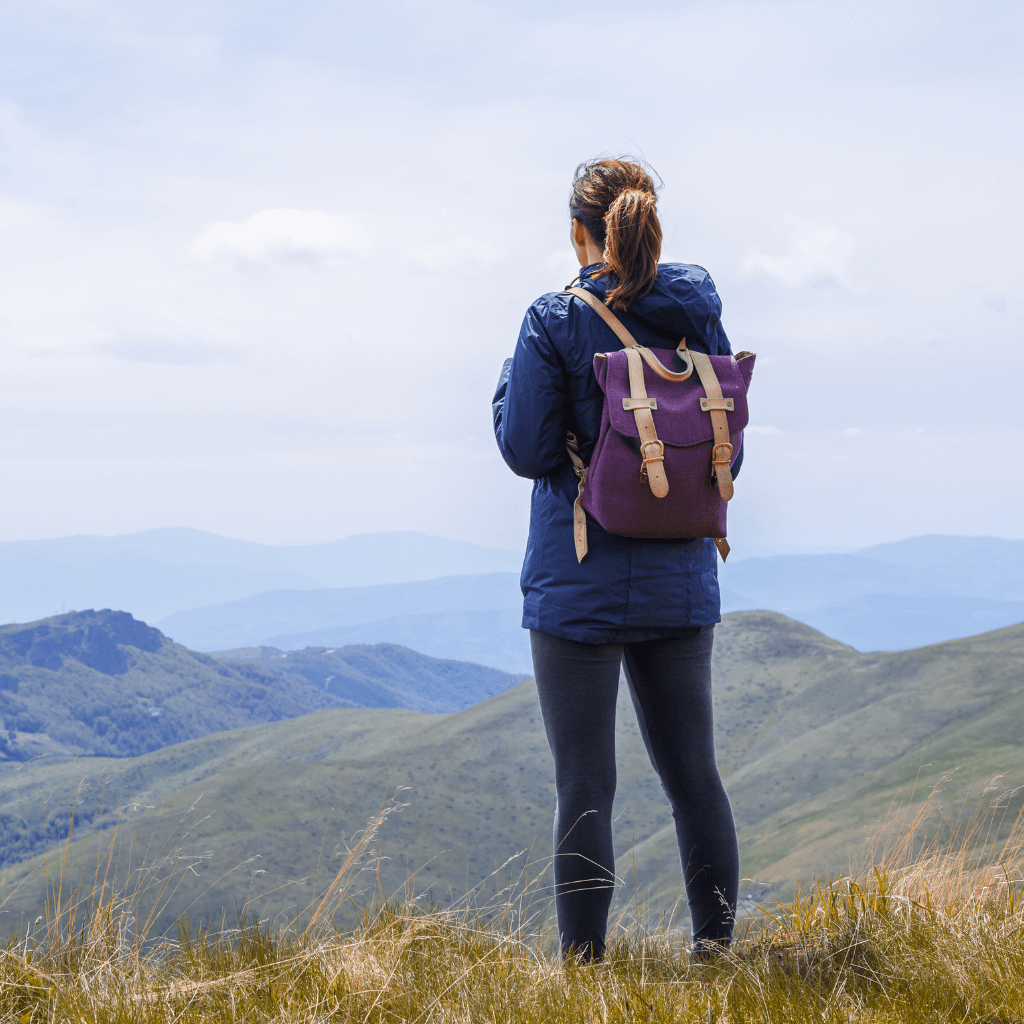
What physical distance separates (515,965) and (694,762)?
719 millimetres

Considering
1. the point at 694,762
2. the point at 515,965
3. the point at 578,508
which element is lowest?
the point at 515,965

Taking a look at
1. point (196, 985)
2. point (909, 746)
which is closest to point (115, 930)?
point (196, 985)

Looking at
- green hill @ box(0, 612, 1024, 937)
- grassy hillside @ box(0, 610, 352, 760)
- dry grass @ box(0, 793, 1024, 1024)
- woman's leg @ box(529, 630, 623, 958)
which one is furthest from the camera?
grassy hillside @ box(0, 610, 352, 760)

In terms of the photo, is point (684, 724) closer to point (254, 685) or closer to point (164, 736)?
point (164, 736)

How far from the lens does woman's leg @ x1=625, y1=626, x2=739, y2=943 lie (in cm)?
250

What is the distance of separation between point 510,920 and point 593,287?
1869 millimetres

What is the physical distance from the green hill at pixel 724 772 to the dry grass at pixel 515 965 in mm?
23770

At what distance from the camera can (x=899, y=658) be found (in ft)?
151

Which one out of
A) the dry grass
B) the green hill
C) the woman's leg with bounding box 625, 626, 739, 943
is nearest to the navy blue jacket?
the woman's leg with bounding box 625, 626, 739, 943

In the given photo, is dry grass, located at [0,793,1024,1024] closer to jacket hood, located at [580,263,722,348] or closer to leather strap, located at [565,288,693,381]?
leather strap, located at [565,288,693,381]

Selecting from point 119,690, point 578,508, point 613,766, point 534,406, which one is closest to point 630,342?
point 534,406

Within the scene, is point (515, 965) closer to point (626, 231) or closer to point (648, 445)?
point (648, 445)

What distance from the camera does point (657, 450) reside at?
2.28 m

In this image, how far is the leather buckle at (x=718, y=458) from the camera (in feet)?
7.72
